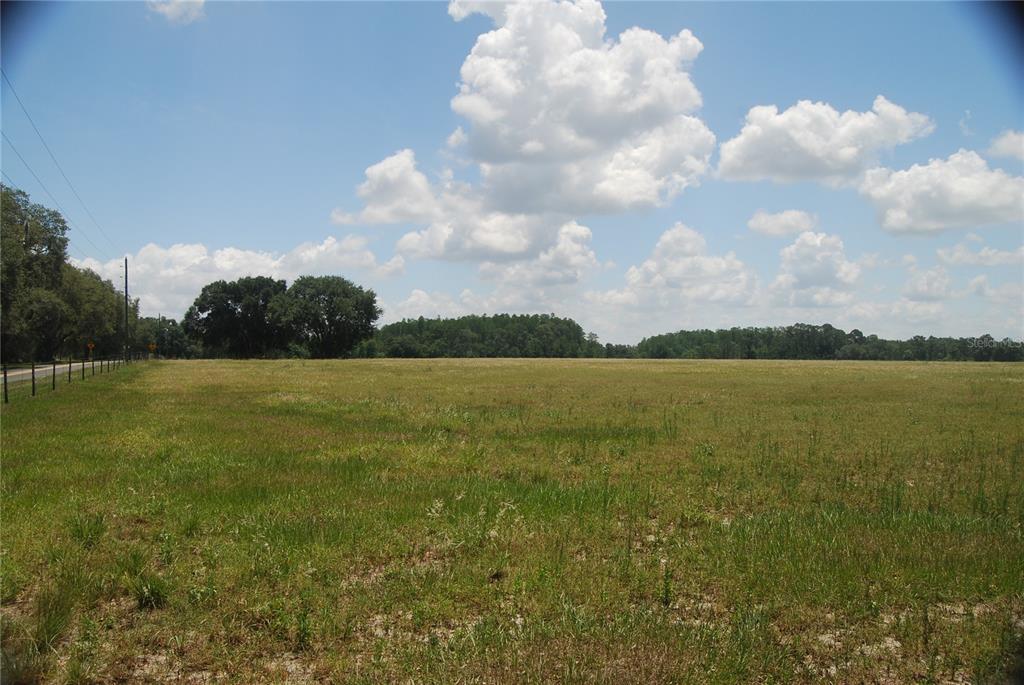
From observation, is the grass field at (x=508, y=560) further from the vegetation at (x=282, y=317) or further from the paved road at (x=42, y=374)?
the vegetation at (x=282, y=317)

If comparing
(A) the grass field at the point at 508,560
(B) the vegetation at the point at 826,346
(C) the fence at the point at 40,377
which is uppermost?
(B) the vegetation at the point at 826,346

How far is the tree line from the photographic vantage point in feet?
210

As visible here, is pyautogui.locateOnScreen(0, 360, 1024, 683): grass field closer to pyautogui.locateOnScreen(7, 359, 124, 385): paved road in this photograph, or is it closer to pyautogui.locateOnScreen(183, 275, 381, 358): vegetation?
pyautogui.locateOnScreen(7, 359, 124, 385): paved road

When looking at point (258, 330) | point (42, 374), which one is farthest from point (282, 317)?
point (42, 374)

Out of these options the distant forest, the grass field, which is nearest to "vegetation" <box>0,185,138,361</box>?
the grass field

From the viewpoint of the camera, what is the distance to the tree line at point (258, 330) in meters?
64.0

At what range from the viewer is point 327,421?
23.0m

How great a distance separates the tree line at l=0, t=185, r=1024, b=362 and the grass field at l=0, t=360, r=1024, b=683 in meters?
50.7

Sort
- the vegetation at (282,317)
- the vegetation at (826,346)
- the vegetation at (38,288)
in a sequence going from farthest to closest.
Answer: the vegetation at (826,346)
the vegetation at (282,317)
the vegetation at (38,288)

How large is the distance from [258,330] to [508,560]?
13579 centimetres

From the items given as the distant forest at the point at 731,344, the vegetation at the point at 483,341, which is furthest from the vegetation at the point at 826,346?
the vegetation at the point at 483,341

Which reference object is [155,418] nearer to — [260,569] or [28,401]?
[28,401]

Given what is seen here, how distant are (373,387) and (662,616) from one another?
117ft

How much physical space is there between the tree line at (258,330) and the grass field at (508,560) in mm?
50685
